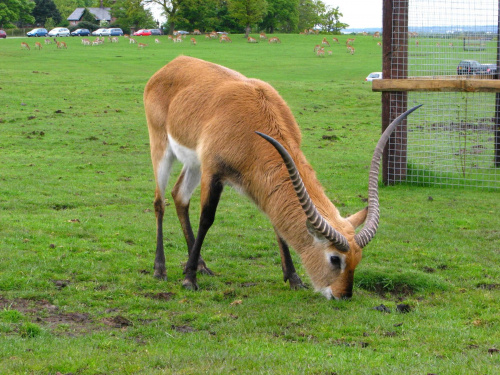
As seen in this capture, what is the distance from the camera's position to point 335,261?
5984 mm

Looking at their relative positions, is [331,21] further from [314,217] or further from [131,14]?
[314,217]

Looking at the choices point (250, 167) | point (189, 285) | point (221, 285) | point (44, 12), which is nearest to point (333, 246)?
point (250, 167)

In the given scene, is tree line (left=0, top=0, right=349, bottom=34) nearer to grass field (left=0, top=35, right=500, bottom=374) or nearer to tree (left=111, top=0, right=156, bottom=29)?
tree (left=111, top=0, right=156, bottom=29)

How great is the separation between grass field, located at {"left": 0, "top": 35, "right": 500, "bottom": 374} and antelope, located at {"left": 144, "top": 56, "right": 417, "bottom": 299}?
0.46 meters

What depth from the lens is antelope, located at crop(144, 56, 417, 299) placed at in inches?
237

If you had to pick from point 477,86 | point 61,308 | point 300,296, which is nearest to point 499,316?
point 300,296

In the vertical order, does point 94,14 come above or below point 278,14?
above

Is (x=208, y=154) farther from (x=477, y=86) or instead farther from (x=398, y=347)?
(x=477, y=86)

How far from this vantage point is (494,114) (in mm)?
13578

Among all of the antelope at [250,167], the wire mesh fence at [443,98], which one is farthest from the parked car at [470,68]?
the antelope at [250,167]

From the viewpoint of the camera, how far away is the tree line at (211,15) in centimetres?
8112

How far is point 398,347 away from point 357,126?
54.0 feet

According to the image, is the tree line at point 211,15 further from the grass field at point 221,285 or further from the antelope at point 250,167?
the antelope at point 250,167

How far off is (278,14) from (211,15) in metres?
10.8
